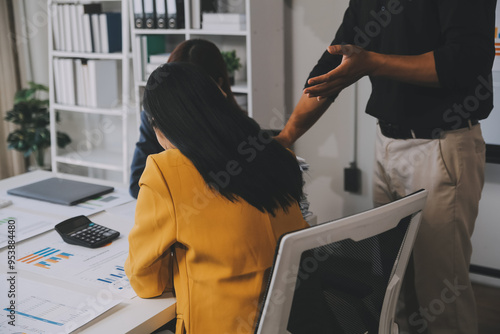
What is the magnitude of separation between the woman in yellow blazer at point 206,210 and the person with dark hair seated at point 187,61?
2.44ft

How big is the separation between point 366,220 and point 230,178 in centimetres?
38

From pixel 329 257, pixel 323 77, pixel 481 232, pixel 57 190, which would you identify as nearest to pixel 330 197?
pixel 481 232

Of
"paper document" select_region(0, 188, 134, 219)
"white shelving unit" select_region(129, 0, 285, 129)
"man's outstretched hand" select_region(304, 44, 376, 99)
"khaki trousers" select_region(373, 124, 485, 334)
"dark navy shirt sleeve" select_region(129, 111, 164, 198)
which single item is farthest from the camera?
"white shelving unit" select_region(129, 0, 285, 129)

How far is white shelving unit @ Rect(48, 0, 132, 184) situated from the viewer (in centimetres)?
361

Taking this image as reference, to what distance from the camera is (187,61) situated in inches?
86.2

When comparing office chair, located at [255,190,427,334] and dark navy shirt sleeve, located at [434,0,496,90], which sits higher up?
dark navy shirt sleeve, located at [434,0,496,90]

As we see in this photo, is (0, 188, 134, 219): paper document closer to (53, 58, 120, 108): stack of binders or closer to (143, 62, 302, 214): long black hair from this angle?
(143, 62, 302, 214): long black hair

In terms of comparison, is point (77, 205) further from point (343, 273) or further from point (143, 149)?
point (343, 273)

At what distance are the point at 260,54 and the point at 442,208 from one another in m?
1.57

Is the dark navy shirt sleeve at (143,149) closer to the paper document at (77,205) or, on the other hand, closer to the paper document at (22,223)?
the paper document at (77,205)

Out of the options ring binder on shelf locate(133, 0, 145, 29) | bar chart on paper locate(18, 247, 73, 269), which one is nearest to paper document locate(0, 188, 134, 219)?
bar chart on paper locate(18, 247, 73, 269)

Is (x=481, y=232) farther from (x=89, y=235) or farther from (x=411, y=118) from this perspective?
(x=89, y=235)

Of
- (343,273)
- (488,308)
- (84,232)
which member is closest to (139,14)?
(84,232)

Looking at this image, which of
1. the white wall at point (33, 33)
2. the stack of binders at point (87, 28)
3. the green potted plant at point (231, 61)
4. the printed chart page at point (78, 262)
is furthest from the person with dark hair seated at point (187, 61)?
the white wall at point (33, 33)
